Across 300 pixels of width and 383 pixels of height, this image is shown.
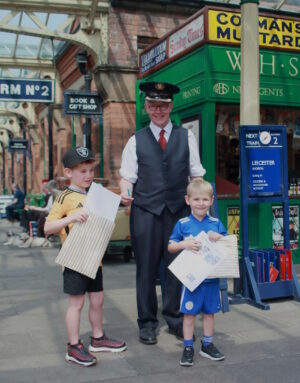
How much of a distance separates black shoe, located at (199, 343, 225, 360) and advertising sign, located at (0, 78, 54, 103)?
35.1 ft

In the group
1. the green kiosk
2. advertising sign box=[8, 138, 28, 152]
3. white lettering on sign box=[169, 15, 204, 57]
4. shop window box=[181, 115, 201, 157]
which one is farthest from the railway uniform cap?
advertising sign box=[8, 138, 28, 152]

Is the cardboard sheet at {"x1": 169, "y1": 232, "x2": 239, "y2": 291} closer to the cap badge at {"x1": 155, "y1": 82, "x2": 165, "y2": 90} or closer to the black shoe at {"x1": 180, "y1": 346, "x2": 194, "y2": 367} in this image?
the black shoe at {"x1": 180, "y1": 346, "x2": 194, "y2": 367}

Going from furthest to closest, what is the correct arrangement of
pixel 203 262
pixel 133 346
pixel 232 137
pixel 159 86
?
pixel 232 137, pixel 159 86, pixel 133 346, pixel 203 262

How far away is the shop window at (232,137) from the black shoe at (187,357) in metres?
3.60

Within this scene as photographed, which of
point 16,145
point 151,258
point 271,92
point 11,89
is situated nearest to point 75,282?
point 151,258

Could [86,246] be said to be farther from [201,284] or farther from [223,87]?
[223,87]

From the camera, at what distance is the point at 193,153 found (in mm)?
4000

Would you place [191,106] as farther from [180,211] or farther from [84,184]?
[84,184]

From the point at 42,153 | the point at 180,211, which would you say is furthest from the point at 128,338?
the point at 42,153

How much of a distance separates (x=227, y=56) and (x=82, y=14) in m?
6.19

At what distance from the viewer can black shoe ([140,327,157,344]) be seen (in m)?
3.82

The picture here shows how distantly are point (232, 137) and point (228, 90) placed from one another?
1079mm

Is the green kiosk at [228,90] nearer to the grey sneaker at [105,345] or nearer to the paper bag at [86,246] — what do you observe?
the grey sneaker at [105,345]

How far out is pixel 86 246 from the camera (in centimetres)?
339
